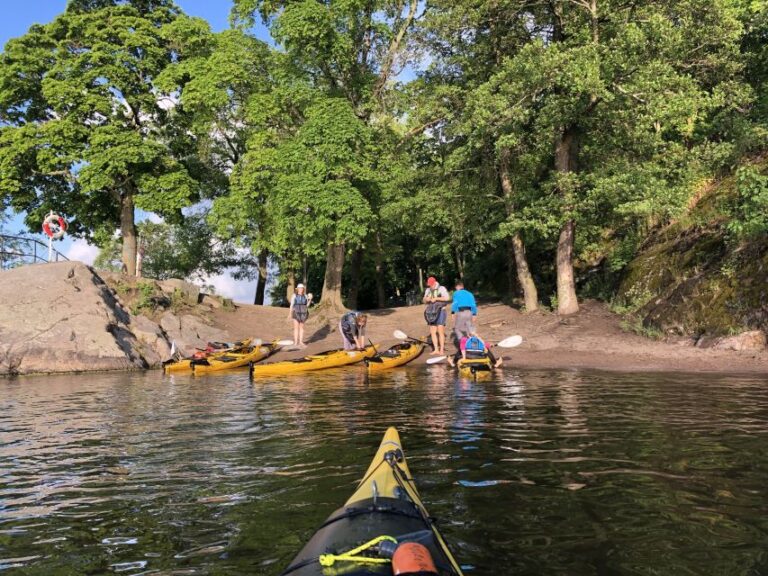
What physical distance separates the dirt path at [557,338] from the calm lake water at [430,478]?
332cm

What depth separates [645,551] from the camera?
400cm

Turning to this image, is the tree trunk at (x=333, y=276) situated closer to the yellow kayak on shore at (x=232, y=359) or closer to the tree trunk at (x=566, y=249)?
Result: the yellow kayak on shore at (x=232, y=359)

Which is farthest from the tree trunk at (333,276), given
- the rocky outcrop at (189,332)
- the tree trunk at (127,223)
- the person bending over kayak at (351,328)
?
the tree trunk at (127,223)

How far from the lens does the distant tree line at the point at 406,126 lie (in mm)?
17578

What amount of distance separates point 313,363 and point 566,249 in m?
10.2

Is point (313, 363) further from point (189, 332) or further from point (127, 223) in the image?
point (127, 223)

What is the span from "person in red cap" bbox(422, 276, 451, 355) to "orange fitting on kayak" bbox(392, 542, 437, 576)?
14949mm

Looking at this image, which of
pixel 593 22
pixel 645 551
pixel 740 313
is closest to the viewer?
pixel 645 551

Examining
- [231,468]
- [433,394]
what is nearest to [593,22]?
[433,394]

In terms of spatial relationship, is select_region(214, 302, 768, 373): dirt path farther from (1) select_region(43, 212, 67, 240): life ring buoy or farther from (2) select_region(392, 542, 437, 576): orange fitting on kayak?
(2) select_region(392, 542, 437, 576): orange fitting on kayak

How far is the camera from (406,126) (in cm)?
2631

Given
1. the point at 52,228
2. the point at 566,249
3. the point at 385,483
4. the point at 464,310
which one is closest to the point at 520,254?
the point at 566,249

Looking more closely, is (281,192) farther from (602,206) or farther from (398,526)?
(398,526)

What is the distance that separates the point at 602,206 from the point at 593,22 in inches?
247
